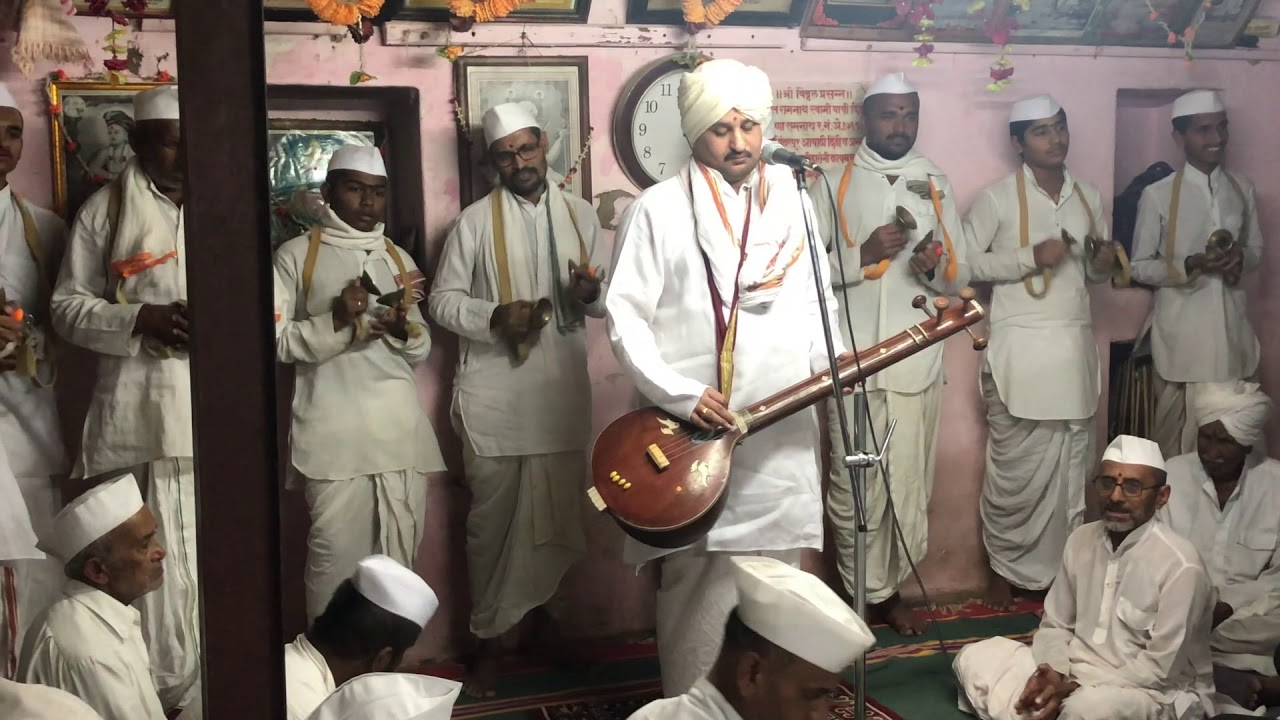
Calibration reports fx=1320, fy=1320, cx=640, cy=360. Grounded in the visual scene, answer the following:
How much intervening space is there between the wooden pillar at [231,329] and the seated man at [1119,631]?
2464 millimetres

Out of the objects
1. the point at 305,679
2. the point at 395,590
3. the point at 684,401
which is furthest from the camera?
the point at 684,401

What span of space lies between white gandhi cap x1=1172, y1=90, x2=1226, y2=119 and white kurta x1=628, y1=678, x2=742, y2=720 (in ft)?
10.3

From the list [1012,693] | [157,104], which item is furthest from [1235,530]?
[157,104]

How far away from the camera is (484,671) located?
4.13 m

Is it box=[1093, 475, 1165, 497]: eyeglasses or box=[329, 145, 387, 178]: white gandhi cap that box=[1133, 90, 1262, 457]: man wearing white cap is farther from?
box=[329, 145, 387, 178]: white gandhi cap

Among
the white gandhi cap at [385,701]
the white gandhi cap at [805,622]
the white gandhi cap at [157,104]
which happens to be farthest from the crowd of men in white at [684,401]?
the white gandhi cap at [805,622]

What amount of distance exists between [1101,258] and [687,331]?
179 centimetres

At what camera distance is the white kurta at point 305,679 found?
3.11m

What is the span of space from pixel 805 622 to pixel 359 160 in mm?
2156

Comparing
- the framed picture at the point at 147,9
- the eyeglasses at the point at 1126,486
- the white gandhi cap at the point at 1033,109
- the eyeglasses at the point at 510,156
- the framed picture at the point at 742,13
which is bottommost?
the eyeglasses at the point at 1126,486

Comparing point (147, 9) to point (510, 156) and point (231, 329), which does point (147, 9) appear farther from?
point (231, 329)

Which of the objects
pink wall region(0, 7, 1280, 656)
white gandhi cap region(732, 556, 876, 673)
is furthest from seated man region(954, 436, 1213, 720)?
white gandhi cap region(732, 556, 876, 673)

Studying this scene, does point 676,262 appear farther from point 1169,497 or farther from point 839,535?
point 1169,497

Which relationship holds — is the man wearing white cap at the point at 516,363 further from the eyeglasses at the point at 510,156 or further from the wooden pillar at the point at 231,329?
the wooden pillar at the point at 231,329
